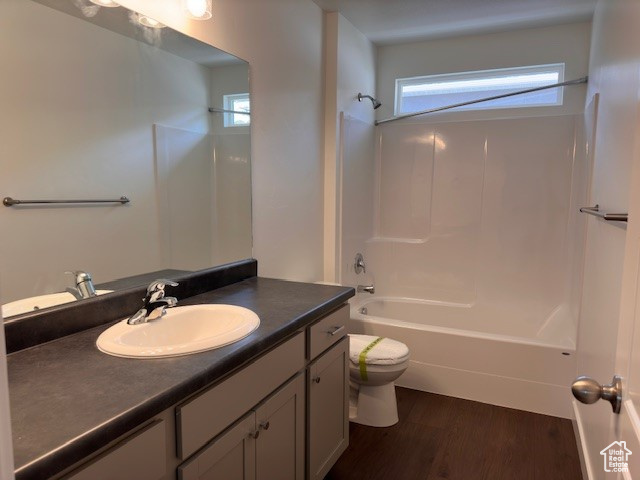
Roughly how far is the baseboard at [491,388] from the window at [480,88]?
196cm

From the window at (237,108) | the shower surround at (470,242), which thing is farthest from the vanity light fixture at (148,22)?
the shower surround at (470,242)

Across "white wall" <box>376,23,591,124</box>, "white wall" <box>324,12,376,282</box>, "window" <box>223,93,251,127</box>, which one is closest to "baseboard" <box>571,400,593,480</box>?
"white wall" <box>324,12,376,282</box>

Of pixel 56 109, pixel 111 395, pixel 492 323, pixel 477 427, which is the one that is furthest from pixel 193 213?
pixel 492 323

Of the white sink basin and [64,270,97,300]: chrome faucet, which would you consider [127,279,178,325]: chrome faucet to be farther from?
[64,270,97,300]: chrome faucet

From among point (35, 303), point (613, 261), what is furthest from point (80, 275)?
point (613, 261)

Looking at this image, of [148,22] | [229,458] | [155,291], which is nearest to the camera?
[229,458]

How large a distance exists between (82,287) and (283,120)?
1415 millimetres

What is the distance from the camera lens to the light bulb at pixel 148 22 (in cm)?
158

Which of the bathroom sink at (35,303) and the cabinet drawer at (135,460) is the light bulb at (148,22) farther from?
the cabinet drawer at (135,460)

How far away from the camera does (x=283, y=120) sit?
2.46 m

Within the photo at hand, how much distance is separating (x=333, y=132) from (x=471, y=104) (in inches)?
48.0

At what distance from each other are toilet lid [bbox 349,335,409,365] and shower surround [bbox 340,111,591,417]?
1.47 ft

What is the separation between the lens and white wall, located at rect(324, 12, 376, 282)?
2.88 metres

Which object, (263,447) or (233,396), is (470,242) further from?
(233,396)
